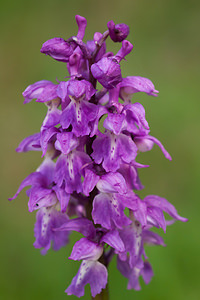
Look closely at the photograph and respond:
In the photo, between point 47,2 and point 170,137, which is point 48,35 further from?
point 170,137

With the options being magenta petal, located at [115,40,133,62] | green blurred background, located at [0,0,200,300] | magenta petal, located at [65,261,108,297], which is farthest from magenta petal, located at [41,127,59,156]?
green blurred background, located at [0,0,200,300]

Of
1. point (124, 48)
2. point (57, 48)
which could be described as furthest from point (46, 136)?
point (124, 48)

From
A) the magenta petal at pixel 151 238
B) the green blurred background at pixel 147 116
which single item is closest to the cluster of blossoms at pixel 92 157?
the magenta petal at pixel 151 238

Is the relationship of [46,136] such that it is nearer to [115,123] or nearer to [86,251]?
[115,123]

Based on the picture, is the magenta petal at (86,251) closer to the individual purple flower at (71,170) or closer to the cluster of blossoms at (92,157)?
the cluster of blossoms at (92,157)

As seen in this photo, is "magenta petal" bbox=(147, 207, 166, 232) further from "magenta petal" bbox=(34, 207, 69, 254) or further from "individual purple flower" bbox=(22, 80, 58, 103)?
"individual purple flower" bbox=(22, 80, 58, 103)

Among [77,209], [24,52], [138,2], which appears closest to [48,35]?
[24,52]
